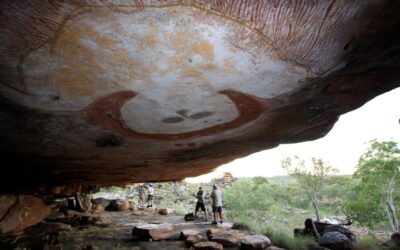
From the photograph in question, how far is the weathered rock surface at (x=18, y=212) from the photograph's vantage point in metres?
9.14

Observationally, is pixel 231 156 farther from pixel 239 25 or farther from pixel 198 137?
pixel 239 25

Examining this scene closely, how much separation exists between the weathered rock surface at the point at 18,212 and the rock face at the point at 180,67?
455cm

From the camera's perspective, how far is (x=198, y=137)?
238 inches

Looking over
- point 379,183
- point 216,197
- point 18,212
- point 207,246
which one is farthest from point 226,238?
point 379,183

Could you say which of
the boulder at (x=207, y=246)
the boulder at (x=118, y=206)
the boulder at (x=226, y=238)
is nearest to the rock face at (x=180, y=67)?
the boulder at (x=207, y=246)

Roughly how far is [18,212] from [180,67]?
32.8 ft

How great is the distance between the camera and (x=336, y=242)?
7.79 meters

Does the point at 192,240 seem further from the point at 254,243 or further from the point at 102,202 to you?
the point at 102,202

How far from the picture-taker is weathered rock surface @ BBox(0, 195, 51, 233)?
9.14m

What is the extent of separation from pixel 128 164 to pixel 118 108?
4316 mm

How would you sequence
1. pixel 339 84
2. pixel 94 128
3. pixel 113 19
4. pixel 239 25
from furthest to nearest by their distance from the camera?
pixel 94 128 < pixel 339 84 < pixel 239 25 < pixel 113 19

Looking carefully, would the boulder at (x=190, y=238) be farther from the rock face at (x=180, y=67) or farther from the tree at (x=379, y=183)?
the tree at (x=379, y=183)

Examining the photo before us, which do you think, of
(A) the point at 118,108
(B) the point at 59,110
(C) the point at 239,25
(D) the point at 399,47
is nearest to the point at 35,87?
(B) the point at 59,110

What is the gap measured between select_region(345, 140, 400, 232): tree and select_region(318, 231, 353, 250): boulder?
635 centimetres
